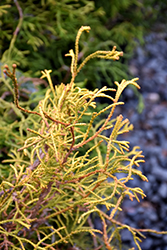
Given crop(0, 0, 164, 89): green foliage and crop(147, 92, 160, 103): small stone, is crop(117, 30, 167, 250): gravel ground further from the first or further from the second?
crop(0, 0, 164, 89): green foliage

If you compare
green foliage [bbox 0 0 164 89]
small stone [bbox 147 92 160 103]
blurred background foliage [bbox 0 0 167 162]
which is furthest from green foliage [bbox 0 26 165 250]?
small stone [bbox 147 92 160 103]

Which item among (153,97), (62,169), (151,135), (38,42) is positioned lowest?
(151,135)

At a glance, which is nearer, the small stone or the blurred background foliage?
the blurred background foliage

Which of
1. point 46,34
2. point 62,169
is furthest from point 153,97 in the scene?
point 62,169

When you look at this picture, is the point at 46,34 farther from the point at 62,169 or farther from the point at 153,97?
the point at 153,97

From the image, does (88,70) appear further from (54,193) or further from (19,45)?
(54,193)

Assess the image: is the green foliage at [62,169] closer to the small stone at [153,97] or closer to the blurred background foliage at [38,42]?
the blurred background foliage at [38,42]

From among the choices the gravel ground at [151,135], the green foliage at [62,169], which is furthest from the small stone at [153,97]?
the green foliage at [62,169]

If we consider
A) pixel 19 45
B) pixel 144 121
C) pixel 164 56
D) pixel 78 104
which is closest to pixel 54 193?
pixel 78 104
